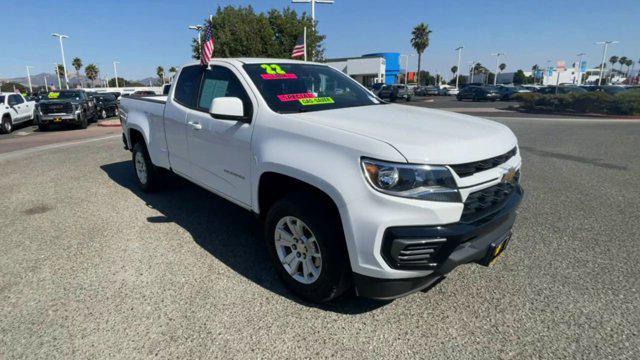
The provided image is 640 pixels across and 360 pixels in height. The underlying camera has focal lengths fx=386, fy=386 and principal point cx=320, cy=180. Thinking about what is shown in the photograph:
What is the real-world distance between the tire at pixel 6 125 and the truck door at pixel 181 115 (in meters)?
14.8

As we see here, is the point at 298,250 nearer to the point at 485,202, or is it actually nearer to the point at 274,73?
the point at 485,202

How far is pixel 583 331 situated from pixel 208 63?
160 inches

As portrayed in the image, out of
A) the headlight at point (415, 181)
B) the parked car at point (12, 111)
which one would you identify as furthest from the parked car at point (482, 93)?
the headlight at point (415, 181)

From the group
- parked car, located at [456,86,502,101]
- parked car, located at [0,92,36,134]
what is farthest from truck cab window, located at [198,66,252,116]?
parked car, located at [456,86,502,101]

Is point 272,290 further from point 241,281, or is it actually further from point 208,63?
point 208,63

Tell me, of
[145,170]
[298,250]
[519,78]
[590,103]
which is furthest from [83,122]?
[519,78]

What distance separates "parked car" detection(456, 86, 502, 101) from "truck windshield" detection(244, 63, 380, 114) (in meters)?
34.2

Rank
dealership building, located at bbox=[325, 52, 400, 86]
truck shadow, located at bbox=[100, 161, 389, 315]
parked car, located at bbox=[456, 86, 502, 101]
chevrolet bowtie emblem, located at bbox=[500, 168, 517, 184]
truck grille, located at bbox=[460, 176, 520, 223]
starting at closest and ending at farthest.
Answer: truck grille, located at bbox=[460, 176, 520, 223] < chevrolet bowtie emblem, located at bbox=[500, 168, 517, 184] < truck shadow, located at bbox=[100, 161, 389, 315] < parked car, located at bbox=[456, 86, 502, 101] < dealership building, located at bbox=[325, 52, 400, 86]

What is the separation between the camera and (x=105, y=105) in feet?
70.4

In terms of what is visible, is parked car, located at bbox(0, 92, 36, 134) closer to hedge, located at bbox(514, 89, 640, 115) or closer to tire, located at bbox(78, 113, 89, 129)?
tire, located at bbox(78, 113, 89, 129)

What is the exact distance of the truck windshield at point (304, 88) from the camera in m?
3.30

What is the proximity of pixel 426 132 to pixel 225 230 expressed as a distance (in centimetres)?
270

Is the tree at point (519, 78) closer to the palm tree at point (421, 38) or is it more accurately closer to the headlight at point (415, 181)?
the palm tree at point (421, 38)

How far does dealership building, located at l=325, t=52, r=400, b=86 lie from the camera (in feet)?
174
